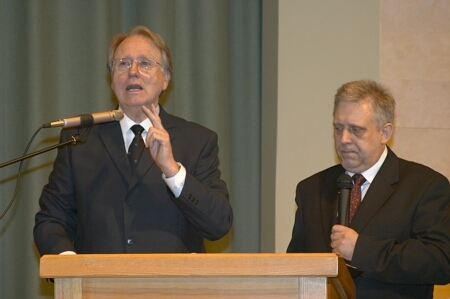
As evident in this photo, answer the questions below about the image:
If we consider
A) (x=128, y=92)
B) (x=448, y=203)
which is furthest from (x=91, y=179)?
(x=448, y=203)

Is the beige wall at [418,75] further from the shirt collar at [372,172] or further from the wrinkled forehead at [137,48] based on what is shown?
the wrinkled forehead at [137,48]

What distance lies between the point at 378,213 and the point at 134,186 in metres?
1.10

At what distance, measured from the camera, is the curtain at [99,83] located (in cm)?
427

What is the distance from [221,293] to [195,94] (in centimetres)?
280

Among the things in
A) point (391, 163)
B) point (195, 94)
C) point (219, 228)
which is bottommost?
point (219, 228)

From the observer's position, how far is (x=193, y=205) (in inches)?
111

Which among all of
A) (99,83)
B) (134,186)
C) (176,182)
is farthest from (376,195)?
(99,83)

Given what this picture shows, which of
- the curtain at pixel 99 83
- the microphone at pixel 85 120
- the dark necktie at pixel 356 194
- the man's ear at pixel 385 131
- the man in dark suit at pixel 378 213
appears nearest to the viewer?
the microphone at pixel 85 120

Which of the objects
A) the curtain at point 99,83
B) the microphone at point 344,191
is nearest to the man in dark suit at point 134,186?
the microphone at point 344,191

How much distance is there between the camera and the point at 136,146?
10.3 ft

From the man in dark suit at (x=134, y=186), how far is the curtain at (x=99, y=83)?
1129 millimetres

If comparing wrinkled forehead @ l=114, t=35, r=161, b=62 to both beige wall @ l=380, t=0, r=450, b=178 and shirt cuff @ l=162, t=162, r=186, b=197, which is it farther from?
beige wall @ l=380, t=0, r=450, b=178

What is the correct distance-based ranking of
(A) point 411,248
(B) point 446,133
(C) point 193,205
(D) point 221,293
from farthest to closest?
(B) point 446,133
(A) point 411,248
(C) point 193,205
(D) point 221,293

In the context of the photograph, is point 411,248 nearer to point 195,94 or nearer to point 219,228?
point 219,228
